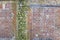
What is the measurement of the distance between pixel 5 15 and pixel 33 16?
0.40 m

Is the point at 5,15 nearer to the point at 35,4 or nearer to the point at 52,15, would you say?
the point at 35,4

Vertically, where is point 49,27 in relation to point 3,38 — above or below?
above

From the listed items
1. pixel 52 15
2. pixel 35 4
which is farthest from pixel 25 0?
pixel 52 15

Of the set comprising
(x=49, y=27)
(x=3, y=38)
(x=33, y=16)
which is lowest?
(x=3, y=38)

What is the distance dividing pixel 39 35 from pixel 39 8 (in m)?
0.38

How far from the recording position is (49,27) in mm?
2314

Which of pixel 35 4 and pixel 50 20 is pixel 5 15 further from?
pixel 50 20

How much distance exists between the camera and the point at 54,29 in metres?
2.31

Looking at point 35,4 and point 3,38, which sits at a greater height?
point 35,4

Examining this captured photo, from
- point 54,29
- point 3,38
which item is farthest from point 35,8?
point 3,38

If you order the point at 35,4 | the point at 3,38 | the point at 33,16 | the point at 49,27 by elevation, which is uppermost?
the point at 35,4

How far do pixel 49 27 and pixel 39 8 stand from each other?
1.00 ft

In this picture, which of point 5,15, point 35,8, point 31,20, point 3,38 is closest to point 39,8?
point 35,8

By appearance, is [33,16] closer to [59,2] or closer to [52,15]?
[52,15]
